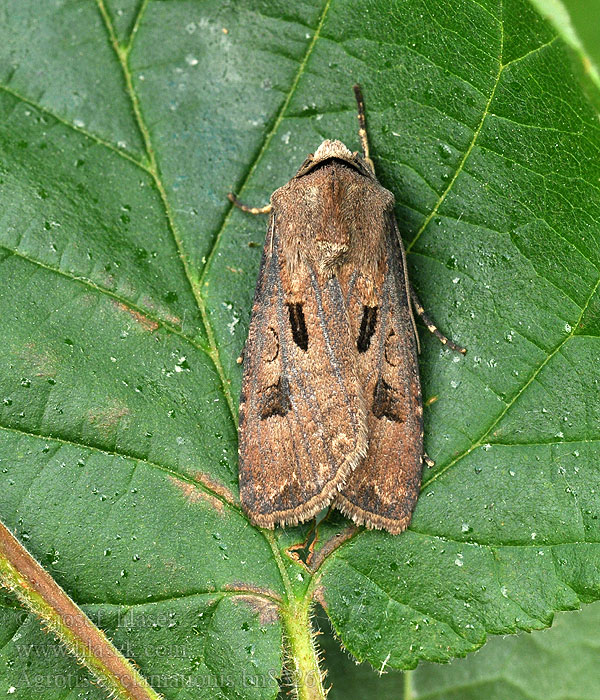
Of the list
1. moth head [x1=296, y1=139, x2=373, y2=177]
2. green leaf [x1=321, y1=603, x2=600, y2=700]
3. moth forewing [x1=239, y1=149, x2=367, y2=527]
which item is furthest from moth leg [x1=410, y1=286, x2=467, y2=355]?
green leaf [x1=321, y1=603, x2=600, y2=700]

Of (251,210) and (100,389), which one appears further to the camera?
(251,210)

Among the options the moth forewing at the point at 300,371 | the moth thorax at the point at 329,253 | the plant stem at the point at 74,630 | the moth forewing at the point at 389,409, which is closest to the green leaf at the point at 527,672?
the moth forewing at the point at 389,409

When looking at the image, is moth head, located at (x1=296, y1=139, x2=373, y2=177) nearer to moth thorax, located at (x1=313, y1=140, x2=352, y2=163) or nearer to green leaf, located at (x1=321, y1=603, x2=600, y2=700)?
moth thorax, located at (x1=313, y1=140, x2=352, y2=163)

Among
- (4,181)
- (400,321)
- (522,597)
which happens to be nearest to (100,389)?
(4,181)

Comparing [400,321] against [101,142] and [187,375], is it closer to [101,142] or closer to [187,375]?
[187,375]

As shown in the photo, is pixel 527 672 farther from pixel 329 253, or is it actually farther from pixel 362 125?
pixel 362 125

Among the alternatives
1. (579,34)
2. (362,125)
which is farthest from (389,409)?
(579,34)
